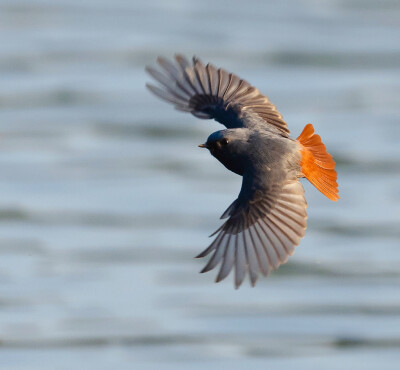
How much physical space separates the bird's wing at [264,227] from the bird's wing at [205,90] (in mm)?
1051

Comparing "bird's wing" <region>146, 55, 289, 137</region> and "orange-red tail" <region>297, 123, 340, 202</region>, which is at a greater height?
"bird's wing" <region>146, 55, 289, 137</region>

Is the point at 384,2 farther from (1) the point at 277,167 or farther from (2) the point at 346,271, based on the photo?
(1) the point at 277,167

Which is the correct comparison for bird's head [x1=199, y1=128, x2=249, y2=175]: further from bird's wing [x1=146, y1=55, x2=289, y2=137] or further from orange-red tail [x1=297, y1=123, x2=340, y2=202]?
bird's wing [x1=146, y1=55, x2=289, y2=137]

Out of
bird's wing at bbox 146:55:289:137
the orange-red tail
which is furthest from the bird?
bird's wing at bbox 146:55:289:137

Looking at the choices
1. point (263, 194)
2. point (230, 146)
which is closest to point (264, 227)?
point (263, 194)

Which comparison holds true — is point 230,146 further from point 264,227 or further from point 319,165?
point 319,165

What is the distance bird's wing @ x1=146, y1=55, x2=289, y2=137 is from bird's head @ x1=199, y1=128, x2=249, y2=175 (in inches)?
38.3

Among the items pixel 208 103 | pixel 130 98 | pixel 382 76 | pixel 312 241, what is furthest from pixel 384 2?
pixel 208 103

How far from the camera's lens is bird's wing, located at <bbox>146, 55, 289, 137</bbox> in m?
9.34

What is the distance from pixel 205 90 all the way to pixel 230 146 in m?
1.37

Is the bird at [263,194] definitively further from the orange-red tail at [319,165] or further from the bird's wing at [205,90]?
the bird's wing at [205,90]

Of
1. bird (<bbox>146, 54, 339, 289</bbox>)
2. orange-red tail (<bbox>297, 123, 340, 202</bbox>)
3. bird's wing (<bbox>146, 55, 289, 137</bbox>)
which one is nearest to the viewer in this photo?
bird (<bbox>146, 54, 339, 289</bbox>)

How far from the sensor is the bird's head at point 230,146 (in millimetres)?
8248

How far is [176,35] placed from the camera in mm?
22297
